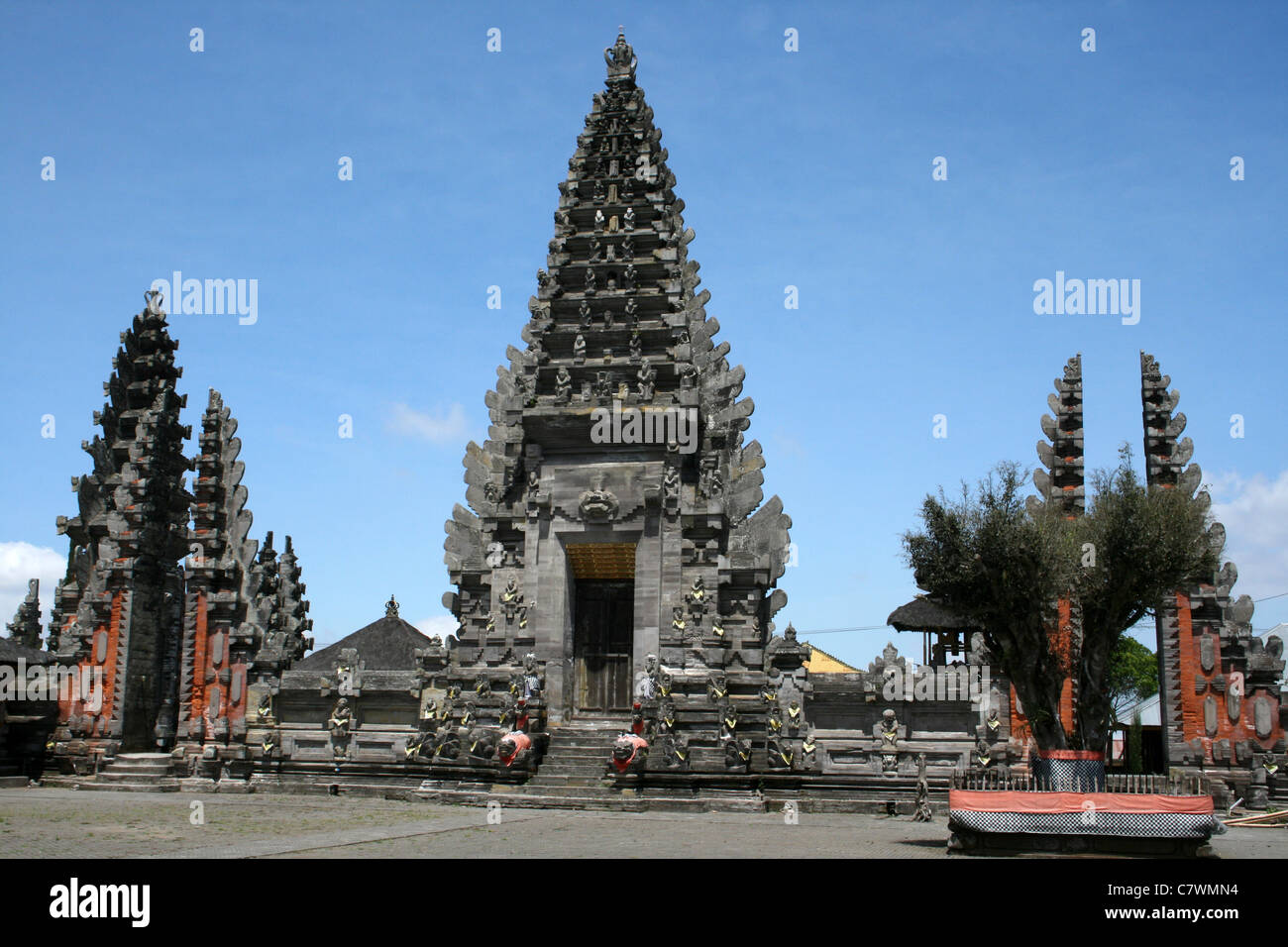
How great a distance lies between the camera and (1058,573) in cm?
1502

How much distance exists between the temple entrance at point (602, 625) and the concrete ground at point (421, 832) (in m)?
6.25

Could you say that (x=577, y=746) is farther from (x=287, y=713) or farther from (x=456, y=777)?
(x=287, y=713)

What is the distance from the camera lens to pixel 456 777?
2281 centimetres

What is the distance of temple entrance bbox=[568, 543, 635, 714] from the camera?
27.0 metres

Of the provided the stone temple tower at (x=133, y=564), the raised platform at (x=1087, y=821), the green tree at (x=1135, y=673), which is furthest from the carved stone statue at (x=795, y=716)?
the green tree at (x=1135, y=673)

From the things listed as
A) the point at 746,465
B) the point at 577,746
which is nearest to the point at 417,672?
the point at 577,746

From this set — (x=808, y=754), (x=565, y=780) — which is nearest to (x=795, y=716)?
(x=808, y=754)

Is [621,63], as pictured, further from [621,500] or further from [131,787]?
[131,787]

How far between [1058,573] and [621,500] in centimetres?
1339

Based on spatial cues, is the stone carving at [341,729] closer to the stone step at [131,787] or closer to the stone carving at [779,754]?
the stone step at [131,787]

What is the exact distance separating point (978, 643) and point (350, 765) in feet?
45.0

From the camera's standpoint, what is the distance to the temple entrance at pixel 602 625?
88.5 ft

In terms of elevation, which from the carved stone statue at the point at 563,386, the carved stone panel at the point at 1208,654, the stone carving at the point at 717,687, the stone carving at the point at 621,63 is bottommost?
the stone carving at the point at 717,687

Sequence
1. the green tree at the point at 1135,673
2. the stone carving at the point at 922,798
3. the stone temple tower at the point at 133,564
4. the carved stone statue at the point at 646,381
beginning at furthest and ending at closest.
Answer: the green tree at the point at 1135,673 → the stone temple tower at the point at 133,564 → the carved stone statue at the point at 646,381 → the stone carving at the point at 922,798
